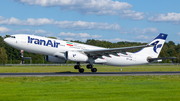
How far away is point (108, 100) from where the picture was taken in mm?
12328

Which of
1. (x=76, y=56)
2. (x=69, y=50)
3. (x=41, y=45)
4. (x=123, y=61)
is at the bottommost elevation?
(x=123, y=61)

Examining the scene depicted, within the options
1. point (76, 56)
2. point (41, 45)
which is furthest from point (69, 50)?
point (41, 45)

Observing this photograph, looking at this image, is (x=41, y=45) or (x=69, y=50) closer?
(x=41, y=45)

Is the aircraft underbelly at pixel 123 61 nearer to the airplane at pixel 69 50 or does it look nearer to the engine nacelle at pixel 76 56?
the airplane at pixel 69 50

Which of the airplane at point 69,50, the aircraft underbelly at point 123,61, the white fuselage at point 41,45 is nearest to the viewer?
the white fuselage at point 41,45

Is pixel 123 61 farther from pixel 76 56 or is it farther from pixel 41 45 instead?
pixel 41 45

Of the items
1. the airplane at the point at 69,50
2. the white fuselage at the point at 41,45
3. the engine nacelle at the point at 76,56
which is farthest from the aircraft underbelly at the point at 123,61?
the engine nacelle at the point at 76,56

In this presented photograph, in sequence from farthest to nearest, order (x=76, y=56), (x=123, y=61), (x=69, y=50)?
(x=123, y=61) → (x=69, y=50) → (x=76, y=56)

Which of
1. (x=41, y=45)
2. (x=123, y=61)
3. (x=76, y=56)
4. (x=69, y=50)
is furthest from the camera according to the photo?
(x=123, y=61)

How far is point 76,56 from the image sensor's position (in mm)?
35125

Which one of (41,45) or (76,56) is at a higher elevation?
(41,45)

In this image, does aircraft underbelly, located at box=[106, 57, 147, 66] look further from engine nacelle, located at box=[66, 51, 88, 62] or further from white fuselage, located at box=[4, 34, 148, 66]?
engine nacelle, located at box=[66, 51, 88, 62]

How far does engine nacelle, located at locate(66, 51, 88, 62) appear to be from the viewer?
34.7 m

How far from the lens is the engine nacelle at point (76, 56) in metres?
34.7
